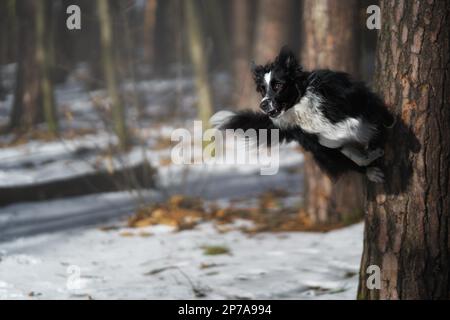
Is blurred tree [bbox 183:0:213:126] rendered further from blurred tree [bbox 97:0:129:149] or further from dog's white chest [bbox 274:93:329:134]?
dog's white chest [bbox 274:93:329:134]

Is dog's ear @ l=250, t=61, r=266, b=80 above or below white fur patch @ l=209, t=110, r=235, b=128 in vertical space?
above

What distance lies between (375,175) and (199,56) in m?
8.07

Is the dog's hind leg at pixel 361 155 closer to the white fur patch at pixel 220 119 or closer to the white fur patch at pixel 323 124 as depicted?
the white fur patch at pixel 323 124

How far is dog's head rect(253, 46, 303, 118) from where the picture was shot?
12.5 ft

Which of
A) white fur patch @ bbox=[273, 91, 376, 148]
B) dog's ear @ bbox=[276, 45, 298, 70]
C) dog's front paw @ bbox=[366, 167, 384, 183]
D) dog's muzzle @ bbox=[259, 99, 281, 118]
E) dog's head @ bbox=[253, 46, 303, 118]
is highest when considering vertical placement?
dog's ear @ bbox=[276, 45, 298, 70]

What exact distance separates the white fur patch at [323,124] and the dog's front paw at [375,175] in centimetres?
19

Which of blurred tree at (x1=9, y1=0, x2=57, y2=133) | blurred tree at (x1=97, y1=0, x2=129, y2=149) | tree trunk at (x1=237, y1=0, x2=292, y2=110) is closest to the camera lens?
blurred tree at (x1=97, y1=0, x2=129, y2=149)

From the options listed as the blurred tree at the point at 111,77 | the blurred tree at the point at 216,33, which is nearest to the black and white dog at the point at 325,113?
the blurred tree at the point at 111,77

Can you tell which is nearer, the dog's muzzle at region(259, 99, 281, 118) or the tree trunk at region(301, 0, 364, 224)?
the dog's muzzle at region(259, 99, 281, 118)

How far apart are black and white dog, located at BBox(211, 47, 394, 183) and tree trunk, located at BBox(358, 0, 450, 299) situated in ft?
0.38

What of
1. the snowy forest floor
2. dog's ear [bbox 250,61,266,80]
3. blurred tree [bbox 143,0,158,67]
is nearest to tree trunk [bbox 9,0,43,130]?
the snowy forest floor

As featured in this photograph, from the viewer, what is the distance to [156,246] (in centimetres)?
641
